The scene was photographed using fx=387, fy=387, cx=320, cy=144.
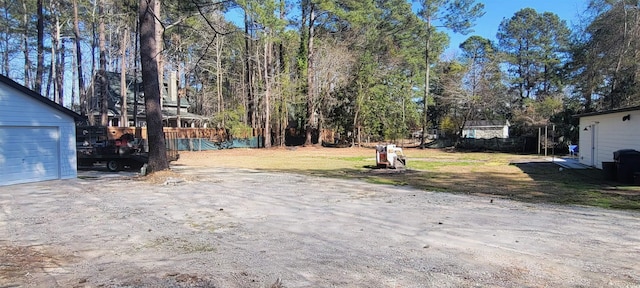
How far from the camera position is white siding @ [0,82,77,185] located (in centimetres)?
1130

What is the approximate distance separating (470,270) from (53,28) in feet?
116

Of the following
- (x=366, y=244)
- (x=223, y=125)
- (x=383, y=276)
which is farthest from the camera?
(x=223, y=125)

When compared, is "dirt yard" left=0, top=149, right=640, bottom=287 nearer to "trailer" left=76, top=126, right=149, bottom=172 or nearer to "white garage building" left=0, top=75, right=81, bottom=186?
"white garage building" left=0, top=75, right=81, bottom=186

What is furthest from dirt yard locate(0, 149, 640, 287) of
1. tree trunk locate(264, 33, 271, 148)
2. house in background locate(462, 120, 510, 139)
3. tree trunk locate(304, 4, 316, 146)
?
house in background locate(462, 120, 510, 139)

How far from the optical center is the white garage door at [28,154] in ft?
37.2

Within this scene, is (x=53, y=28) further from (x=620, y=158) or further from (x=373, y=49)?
(x=620, y=158)

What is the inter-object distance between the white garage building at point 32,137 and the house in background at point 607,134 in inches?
757

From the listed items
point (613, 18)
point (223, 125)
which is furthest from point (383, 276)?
point (223, 125)

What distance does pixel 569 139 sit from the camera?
2816cm

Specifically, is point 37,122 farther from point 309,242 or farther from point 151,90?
point 309,242

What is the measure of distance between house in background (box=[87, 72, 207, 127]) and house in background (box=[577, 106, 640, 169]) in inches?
1141

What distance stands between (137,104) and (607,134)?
33841mm

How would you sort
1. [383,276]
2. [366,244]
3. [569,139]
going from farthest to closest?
[569,139]
[366,244]
[383,276]

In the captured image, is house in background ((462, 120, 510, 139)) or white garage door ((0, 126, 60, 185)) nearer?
white garage door ((0, 126, 60, 185))
